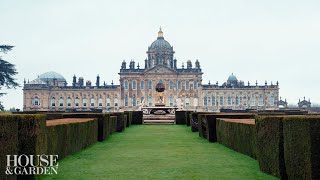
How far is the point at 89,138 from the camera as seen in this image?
1424 centimetres

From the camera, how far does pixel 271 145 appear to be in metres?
8.40

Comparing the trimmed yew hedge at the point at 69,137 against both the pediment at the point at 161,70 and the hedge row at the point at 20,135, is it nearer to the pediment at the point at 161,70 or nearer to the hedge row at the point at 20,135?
the hedge row at the point at 20,135

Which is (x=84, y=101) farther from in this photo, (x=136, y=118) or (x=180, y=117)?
(x=180, y=117)

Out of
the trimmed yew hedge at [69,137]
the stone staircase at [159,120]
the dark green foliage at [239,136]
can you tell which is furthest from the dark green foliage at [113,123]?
the stone staircase at [159,120]

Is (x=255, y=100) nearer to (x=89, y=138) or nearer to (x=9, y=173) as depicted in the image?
(x=89, y=138)

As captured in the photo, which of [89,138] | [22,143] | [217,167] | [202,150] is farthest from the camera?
[89,138]

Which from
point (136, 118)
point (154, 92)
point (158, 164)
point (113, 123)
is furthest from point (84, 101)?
point (158, 164)

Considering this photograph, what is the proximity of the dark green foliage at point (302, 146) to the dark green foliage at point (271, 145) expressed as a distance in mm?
264

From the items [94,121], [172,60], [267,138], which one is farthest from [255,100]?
[267,138]

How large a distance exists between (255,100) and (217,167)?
258 ft

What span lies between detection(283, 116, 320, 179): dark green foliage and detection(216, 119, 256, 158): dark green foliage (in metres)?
2.56

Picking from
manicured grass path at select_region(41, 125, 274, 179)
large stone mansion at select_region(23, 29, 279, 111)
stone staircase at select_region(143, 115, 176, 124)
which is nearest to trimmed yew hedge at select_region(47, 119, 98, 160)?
manicured grass path at select_region(41, 125, 274, 179)

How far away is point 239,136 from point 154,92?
72.0 m

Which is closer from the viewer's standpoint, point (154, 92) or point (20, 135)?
point (20, 135)
